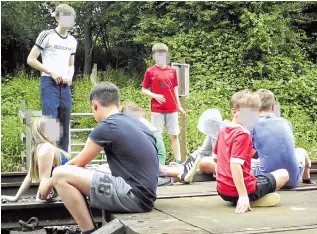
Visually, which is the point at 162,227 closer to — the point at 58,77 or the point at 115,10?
the point at 58,77

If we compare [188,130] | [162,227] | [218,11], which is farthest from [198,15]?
[162,227]

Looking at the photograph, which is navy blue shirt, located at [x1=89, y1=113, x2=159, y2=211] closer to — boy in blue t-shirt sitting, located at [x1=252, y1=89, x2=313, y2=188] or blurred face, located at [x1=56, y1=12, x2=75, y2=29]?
boy in blue t-shirt sitting, located at [x1=252, y1=89, x2=313, y2=188]

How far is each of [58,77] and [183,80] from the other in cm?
310

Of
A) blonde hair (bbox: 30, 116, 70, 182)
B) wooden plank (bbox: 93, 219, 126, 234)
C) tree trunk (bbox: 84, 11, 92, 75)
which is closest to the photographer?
wooden plank (bbox: 93, 219, 126, 234)

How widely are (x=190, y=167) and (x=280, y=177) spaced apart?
130 cm

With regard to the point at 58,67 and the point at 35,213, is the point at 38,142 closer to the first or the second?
the point at 35,213

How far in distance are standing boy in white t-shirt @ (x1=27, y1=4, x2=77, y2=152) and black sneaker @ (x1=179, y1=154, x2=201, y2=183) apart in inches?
58.7

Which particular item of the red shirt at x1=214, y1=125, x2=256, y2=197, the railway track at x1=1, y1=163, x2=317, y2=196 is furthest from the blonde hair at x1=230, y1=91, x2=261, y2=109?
the railway track at x1=1, y1=163, x2=317, y2=196

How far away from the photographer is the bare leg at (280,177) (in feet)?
18.0

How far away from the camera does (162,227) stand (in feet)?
13.9

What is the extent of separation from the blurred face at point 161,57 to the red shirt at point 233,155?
3.50 m

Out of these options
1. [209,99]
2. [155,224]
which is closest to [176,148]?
[155,224]

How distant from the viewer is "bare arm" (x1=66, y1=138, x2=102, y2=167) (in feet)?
15.8

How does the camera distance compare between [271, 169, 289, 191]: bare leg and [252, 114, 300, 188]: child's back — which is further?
[252, 114, 300, 188]: child's back
